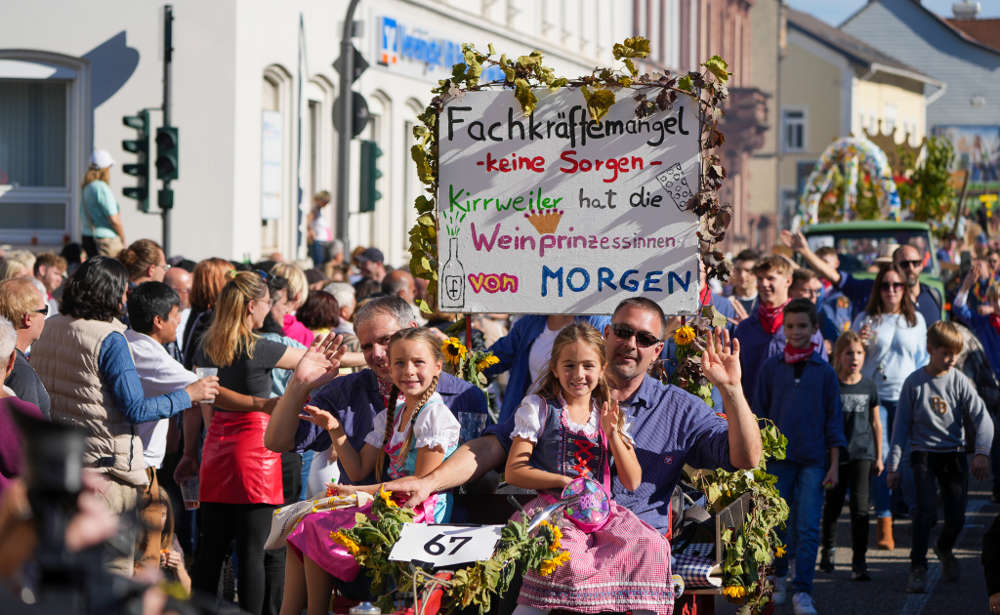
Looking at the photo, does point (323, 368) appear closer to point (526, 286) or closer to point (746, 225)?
point (526, 286)

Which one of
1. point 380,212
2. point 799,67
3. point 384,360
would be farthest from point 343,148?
point 799,67

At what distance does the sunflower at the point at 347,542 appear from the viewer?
16.5ft

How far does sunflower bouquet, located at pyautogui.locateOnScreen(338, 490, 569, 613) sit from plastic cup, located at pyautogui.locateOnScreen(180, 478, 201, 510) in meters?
2.84

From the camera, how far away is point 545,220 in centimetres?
675

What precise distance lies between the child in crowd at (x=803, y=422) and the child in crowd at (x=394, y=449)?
3.19 metres

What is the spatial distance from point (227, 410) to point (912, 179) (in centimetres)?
2215

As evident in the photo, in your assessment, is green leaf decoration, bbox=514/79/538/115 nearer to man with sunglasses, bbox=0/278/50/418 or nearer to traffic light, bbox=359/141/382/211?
man with sunglasses, bbox=0/278/50/418

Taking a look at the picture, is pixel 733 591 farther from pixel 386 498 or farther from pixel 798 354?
pixel 798 354

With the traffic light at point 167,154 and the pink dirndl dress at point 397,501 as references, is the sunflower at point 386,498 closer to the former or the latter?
the pink dirndl dress at point 397,501

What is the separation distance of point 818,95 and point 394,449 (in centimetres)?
6308

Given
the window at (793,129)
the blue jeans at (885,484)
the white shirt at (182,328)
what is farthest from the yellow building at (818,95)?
the white shirt at (182,328)

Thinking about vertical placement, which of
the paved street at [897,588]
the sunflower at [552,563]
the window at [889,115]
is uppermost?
the window at [889,115]

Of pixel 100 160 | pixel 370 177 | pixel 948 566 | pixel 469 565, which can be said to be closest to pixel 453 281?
pixel 469 565

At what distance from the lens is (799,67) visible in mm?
66562
